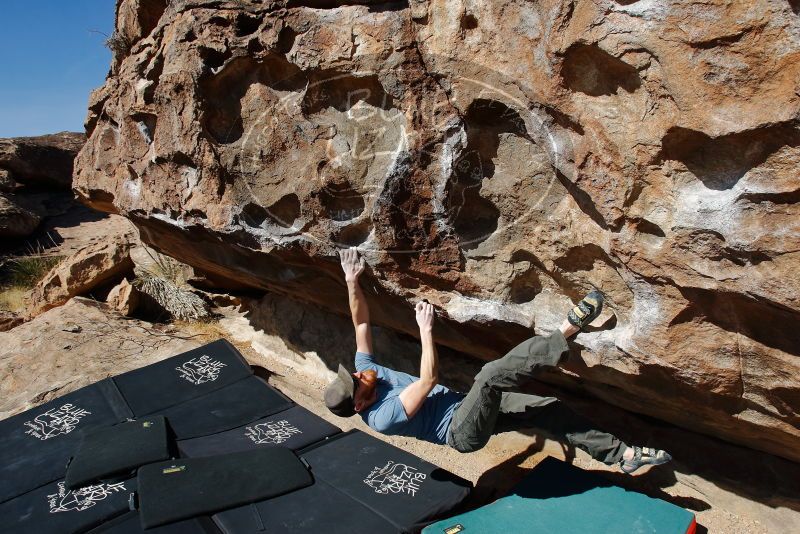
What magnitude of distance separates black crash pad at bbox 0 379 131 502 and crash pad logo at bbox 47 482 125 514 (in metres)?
0.16

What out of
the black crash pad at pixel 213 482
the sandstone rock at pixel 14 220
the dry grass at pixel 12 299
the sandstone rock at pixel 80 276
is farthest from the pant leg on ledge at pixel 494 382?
the sandstone rock at pixel 14 220

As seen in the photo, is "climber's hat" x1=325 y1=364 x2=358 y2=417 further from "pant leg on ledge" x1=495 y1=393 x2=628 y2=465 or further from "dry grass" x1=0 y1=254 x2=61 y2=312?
"dry grass" x1=0 y1=254 x2=61 y2=312

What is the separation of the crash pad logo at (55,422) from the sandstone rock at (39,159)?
703cm

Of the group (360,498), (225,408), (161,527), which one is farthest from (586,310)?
(225,408)

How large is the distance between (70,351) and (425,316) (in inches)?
120

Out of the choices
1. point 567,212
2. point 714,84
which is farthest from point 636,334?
point 714,84

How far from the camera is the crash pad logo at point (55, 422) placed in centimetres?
314

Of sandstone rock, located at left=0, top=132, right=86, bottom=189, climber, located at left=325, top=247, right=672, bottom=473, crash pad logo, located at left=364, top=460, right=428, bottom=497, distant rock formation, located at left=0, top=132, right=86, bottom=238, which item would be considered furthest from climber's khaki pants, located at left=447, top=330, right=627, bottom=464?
sandstone rock, located at left=0, top=132, right=86, bottom=189

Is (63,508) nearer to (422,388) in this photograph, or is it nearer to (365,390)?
(365,390)

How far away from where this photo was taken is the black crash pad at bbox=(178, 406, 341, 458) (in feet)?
9.80

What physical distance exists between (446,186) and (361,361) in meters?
0.88

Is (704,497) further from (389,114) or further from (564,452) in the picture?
(389,114)

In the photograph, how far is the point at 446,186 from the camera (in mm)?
2506

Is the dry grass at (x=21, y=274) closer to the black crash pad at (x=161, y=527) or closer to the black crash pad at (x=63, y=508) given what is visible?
the black crash pad at (x=63, y=508)
